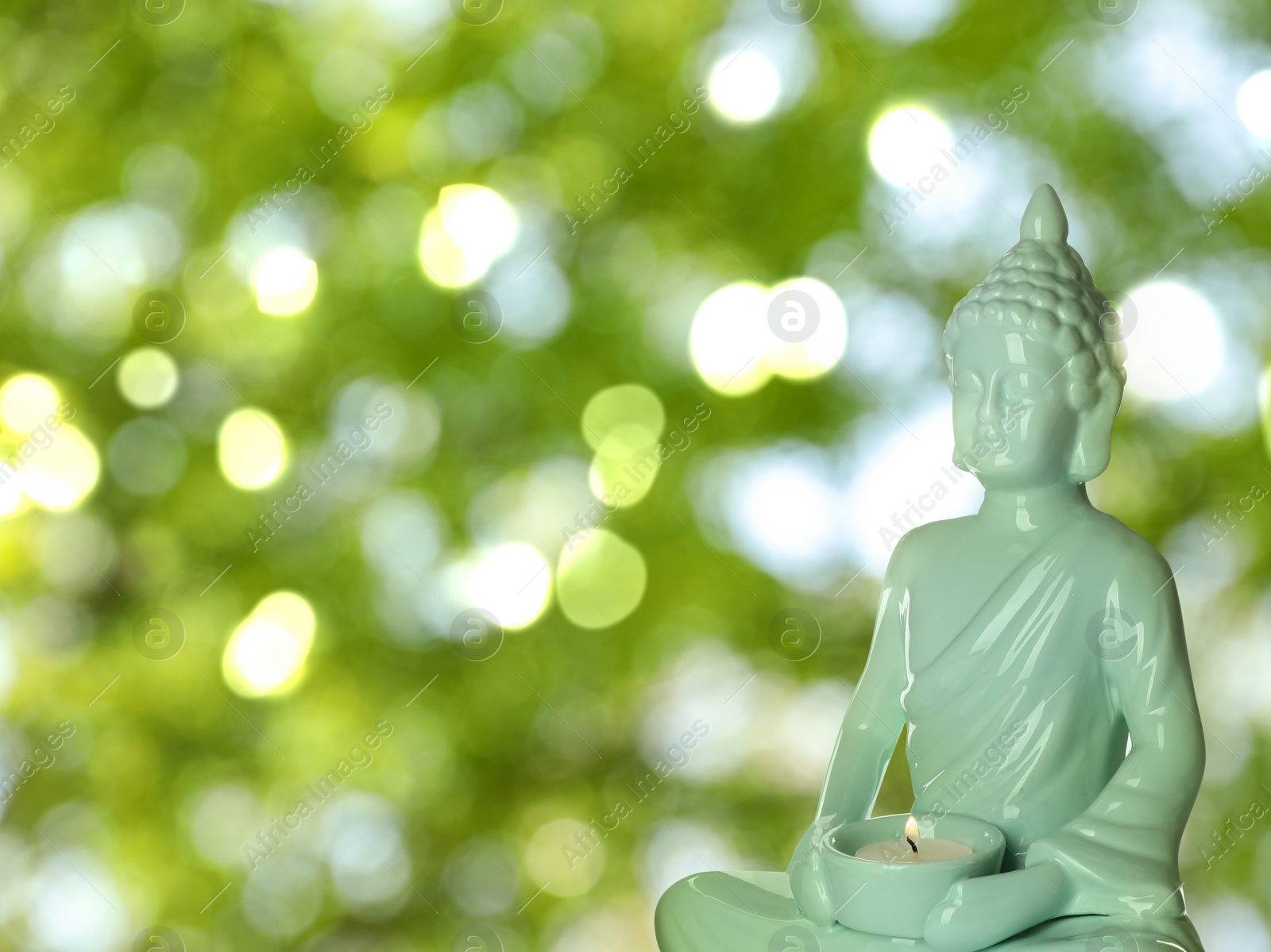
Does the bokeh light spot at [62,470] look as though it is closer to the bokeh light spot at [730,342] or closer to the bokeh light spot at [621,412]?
the bokeh light spot at [621,412]

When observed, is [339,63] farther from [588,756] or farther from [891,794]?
[891,794]

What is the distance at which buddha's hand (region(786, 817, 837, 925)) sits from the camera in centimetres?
94

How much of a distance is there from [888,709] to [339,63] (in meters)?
1.20

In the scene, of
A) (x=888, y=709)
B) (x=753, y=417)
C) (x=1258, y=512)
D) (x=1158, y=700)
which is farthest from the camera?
(x=753, y=417)

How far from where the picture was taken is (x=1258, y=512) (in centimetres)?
169

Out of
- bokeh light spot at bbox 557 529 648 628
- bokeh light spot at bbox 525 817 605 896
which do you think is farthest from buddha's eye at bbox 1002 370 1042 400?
bokeh light spot at bbox 525 817 605 896

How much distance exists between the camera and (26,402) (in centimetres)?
179

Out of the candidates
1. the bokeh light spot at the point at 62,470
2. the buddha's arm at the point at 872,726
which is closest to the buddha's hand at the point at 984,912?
the buddha's arm at the point at 872,726

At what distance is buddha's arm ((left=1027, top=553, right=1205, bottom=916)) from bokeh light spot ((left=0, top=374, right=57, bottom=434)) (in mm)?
1440

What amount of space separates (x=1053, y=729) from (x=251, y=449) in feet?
3.94

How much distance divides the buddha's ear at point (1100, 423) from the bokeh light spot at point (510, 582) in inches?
36.1

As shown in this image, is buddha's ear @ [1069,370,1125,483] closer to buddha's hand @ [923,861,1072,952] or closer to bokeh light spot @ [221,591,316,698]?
buddha's hand @ [923,861,1072,952]

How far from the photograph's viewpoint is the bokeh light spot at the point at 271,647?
179 centimetres

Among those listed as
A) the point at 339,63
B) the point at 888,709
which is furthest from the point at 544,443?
the point at 888,709
